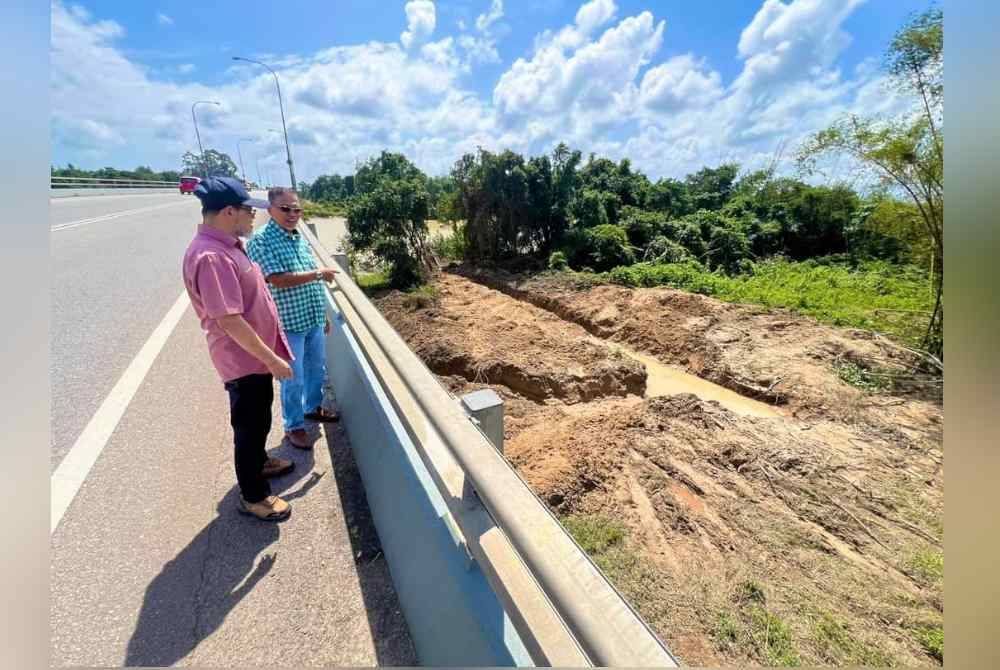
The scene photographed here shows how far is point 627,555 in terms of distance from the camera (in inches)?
122

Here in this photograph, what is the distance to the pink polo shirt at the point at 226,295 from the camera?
1.86 m

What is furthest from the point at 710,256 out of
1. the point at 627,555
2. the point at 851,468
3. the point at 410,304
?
the point at 627,555

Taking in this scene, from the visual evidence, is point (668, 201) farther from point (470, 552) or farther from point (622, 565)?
point (470, 552)

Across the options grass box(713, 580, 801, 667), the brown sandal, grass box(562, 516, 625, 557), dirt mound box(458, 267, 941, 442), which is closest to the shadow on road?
the brown sandal

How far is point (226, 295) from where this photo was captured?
1881mm

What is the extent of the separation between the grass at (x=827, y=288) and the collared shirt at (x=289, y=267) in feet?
32.1

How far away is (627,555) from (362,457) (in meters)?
1.98

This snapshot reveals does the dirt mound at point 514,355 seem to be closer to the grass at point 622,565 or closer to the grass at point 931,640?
the grass at point 622,565

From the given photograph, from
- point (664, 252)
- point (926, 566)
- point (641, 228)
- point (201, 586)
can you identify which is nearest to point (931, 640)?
point (926, 566)

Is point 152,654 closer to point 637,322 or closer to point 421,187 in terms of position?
point 637,322

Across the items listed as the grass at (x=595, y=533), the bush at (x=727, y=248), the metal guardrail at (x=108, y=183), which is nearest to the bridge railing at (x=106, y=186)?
the metal guardrail at (x=108, y=183)

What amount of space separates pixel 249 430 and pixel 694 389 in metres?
7.20

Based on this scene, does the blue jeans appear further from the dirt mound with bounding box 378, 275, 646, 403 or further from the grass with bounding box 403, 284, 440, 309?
the grass with bounding box 403, 284, 440, 309

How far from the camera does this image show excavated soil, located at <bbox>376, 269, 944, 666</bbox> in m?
2.71
